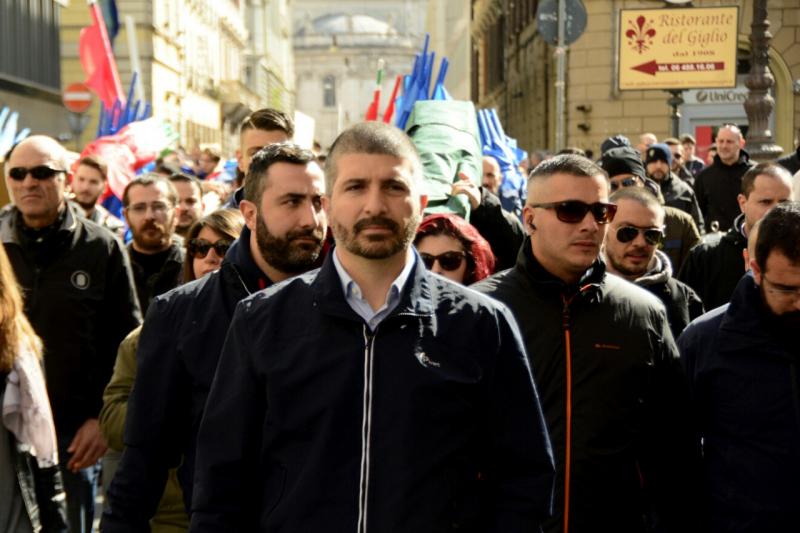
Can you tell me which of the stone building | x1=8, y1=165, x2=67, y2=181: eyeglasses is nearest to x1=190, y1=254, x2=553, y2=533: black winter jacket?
x1=8, y1=165, x2=67, y2=181: eyeglasses

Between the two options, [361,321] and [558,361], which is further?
[558,361]

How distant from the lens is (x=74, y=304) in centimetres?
663

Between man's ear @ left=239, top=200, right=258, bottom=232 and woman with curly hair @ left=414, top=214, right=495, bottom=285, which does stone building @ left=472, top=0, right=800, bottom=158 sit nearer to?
woman with curly hair @ left=414, top=214, right=495, bottom=285

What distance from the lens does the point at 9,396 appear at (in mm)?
4883

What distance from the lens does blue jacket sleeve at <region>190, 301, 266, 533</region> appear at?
3.18 meters

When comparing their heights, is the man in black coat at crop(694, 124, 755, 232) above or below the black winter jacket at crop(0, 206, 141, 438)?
above

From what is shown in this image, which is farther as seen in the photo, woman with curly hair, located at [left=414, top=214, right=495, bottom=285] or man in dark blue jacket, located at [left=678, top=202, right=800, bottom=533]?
woman with curly hair, located at [left=414, top=214, right=495, bottom=285]

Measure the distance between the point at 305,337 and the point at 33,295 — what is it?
3728mm

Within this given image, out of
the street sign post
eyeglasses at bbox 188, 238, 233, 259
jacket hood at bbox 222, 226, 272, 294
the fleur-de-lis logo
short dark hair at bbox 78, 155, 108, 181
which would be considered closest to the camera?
jacket hood at bbox 222, 226, 272, 294

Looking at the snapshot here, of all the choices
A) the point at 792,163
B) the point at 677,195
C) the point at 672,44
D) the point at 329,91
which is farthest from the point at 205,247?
the point at 329,91

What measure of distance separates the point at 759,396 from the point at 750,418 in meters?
0.08

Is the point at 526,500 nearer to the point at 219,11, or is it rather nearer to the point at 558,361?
the point at 558,361

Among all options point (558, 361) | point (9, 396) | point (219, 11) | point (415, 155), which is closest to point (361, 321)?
point (415, 155)

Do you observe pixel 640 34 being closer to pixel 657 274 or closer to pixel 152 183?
pixel 152 183
